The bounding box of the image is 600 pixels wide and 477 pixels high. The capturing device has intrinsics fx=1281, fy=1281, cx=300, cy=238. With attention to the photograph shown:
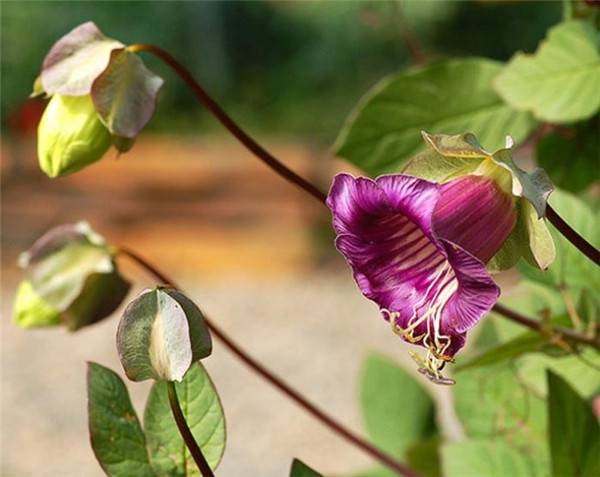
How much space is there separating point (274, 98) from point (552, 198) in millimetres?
3174

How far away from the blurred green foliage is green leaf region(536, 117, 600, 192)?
9.15 feet

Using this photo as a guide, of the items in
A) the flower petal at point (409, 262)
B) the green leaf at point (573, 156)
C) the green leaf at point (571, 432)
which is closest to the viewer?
the flower petal at point (409, 262)

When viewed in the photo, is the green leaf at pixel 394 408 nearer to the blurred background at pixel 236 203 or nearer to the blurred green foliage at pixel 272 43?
the blurred background at pixel 236 203

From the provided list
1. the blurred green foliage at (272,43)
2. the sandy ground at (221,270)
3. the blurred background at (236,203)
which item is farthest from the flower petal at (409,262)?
the blurred green foliage at (272,43)

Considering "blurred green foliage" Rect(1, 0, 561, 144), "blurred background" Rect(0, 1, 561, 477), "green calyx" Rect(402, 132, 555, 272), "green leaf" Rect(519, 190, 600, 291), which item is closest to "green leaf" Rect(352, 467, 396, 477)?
"green leaf" Rect(519, 190, 600, 291)

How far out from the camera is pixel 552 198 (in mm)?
413

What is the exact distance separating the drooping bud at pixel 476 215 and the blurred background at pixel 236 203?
176 centimetres

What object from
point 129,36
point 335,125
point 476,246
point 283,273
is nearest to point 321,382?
point 283,273

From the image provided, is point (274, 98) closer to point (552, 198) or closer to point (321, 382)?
point (321, 382)

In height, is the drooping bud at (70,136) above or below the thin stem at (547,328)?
above

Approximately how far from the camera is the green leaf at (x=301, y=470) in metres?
0.27

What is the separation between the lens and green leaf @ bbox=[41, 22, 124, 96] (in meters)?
0.34

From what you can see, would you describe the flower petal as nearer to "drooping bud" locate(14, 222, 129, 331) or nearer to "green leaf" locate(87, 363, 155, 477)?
"green leaf" locate(87, 363, 155, 477)

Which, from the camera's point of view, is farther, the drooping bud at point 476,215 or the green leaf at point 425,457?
the green leaf at point 425,457
